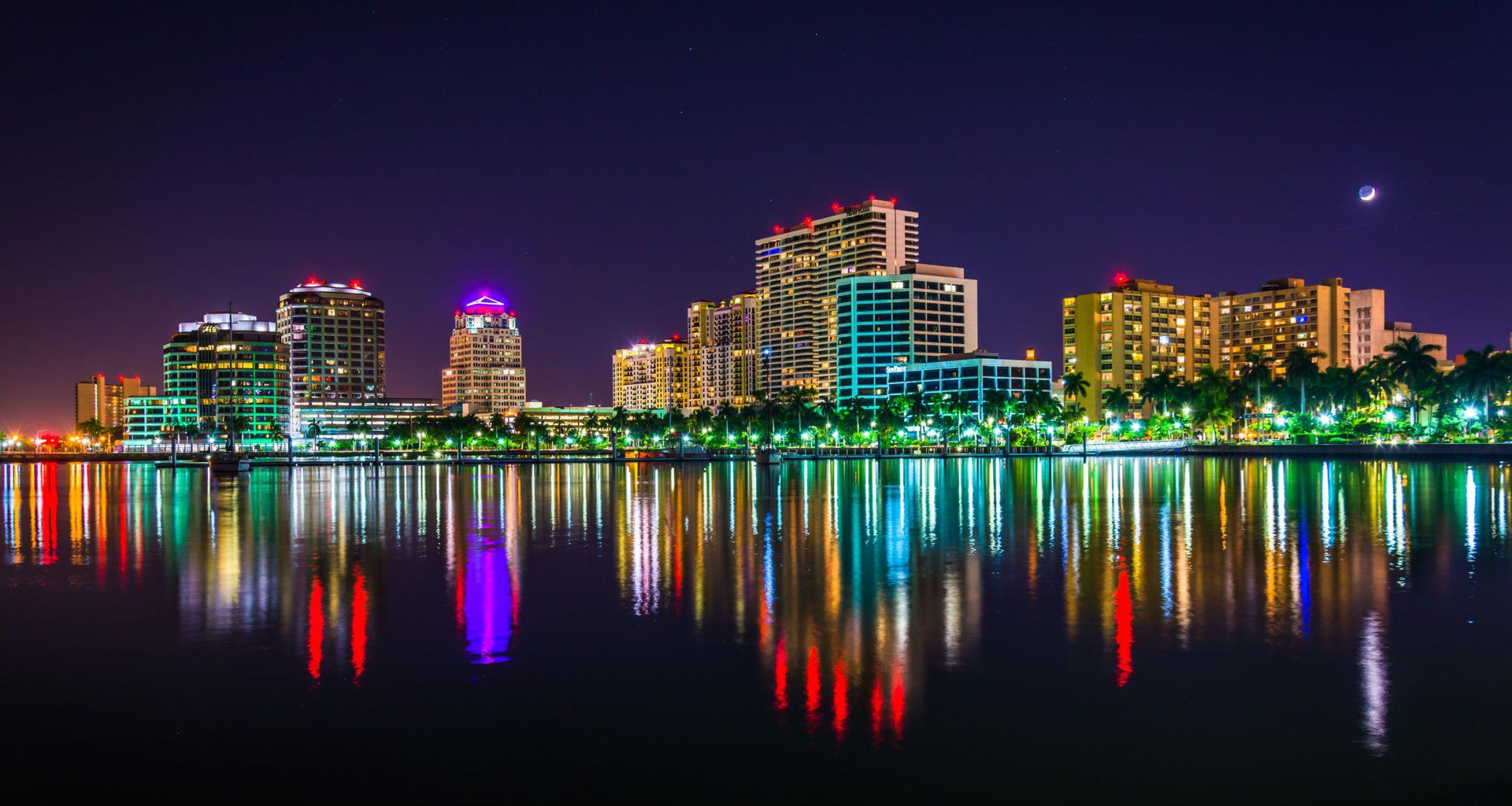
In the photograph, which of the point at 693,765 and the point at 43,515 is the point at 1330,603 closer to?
the point at 693,765

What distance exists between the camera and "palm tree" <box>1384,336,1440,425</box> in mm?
140250

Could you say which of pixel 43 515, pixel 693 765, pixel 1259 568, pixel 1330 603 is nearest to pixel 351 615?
pixel 693 765

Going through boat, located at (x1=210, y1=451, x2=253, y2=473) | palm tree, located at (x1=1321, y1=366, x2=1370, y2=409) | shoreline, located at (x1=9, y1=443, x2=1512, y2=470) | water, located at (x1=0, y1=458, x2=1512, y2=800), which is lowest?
shoreline, located at (x1=9, y1=443, x2=1512, y2=470)

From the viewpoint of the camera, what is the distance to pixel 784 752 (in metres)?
11.4

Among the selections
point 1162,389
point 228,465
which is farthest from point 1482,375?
point 228,465

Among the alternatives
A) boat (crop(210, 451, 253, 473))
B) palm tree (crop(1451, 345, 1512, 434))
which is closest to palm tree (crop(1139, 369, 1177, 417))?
palm tree (crop(1451, 345, 1512, 434))

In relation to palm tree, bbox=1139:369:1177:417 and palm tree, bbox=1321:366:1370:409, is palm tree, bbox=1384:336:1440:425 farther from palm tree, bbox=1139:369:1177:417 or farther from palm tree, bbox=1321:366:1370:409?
palm tree, bbox=1139:369:1177:417

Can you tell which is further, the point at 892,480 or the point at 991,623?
the point at 892,480

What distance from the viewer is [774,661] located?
15398mm

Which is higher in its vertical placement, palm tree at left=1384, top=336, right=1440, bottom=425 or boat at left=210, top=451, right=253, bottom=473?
palm tree at left=1384, top=336, right=1440, bottom=425

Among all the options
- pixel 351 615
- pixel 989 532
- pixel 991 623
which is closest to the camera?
pixel 991 623

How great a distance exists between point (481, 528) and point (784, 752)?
28.3 m

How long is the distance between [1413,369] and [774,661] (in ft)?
494

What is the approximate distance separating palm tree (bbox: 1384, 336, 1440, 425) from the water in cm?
12276
